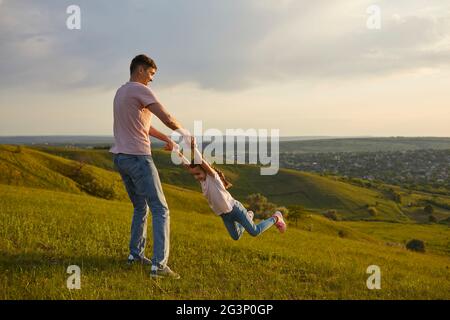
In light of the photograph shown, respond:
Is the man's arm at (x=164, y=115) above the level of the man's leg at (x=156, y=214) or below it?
above

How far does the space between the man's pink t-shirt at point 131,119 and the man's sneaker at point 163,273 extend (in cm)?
226

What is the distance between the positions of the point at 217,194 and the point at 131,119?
232cm

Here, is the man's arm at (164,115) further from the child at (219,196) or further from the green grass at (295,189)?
the green grass at (295,189)

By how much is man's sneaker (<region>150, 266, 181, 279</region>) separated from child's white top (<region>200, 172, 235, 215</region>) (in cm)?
162

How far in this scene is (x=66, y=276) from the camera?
8.59 metres

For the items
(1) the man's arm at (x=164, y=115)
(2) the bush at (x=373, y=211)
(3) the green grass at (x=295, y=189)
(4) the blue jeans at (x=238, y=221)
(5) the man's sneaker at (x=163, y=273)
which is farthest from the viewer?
(3) the green grass at (x=295, y=189)

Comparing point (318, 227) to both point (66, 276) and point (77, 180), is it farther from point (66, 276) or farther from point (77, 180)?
point (66, 276)

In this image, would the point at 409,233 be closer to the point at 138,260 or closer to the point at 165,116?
the point at 138,260

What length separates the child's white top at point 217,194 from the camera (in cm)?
968

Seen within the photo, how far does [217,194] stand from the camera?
31.8 feet

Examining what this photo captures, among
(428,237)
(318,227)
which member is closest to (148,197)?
(318,227)

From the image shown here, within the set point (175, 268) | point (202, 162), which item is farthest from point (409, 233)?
point (202, 162)

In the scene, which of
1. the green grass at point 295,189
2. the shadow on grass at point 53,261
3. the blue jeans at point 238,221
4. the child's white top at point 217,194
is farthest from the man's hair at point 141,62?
the green grass at point 295,189
